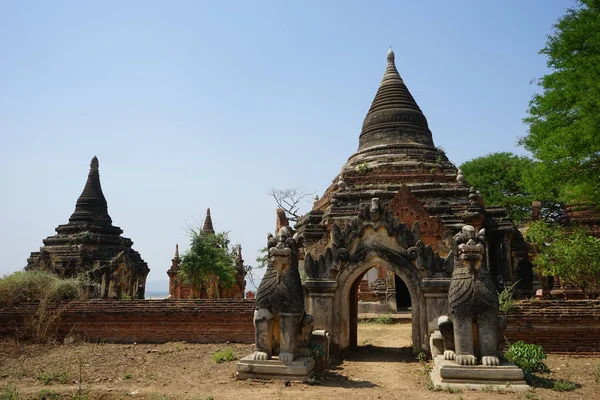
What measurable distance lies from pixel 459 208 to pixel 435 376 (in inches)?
469

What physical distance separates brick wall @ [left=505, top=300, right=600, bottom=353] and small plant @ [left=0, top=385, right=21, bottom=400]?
32.7 feet

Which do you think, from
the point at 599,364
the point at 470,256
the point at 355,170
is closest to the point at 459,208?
the point at 355,170

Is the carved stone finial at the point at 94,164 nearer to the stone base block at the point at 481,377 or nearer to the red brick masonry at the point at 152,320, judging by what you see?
the red brick masonry at the point at 152,320

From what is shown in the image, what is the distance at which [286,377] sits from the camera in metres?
8.40

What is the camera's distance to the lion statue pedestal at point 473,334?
7.74 m

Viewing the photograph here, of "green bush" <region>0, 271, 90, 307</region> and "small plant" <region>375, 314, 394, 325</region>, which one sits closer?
"green bush" <region>0, 271, 90, 307</region>

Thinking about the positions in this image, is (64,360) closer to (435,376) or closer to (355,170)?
(435,376)

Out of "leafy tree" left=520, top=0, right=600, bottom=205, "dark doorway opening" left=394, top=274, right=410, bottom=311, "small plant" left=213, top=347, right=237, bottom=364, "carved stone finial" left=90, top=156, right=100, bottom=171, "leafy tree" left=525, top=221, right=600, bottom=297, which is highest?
"carved stone finial" left=90, top=156, right=100, bottom=171

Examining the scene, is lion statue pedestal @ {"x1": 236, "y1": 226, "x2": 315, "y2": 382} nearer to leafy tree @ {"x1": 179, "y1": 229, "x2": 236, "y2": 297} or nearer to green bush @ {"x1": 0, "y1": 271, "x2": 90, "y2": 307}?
green bush @ {"x1": 0, "y1": 271, "x2": 90, "y2": 307}

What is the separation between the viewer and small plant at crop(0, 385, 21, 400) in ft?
23.7

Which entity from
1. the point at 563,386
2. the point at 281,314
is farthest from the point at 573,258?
the point at 281,314

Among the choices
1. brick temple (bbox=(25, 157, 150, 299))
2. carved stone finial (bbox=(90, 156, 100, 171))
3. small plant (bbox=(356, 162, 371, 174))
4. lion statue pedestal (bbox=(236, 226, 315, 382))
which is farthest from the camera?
carved stone finial (bbox=(90, 156, 100, 171))

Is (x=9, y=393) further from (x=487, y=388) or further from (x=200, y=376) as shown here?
(x=487, y=388)

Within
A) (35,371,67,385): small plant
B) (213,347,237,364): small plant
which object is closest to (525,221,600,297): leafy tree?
(213,347,237,364): small plant
